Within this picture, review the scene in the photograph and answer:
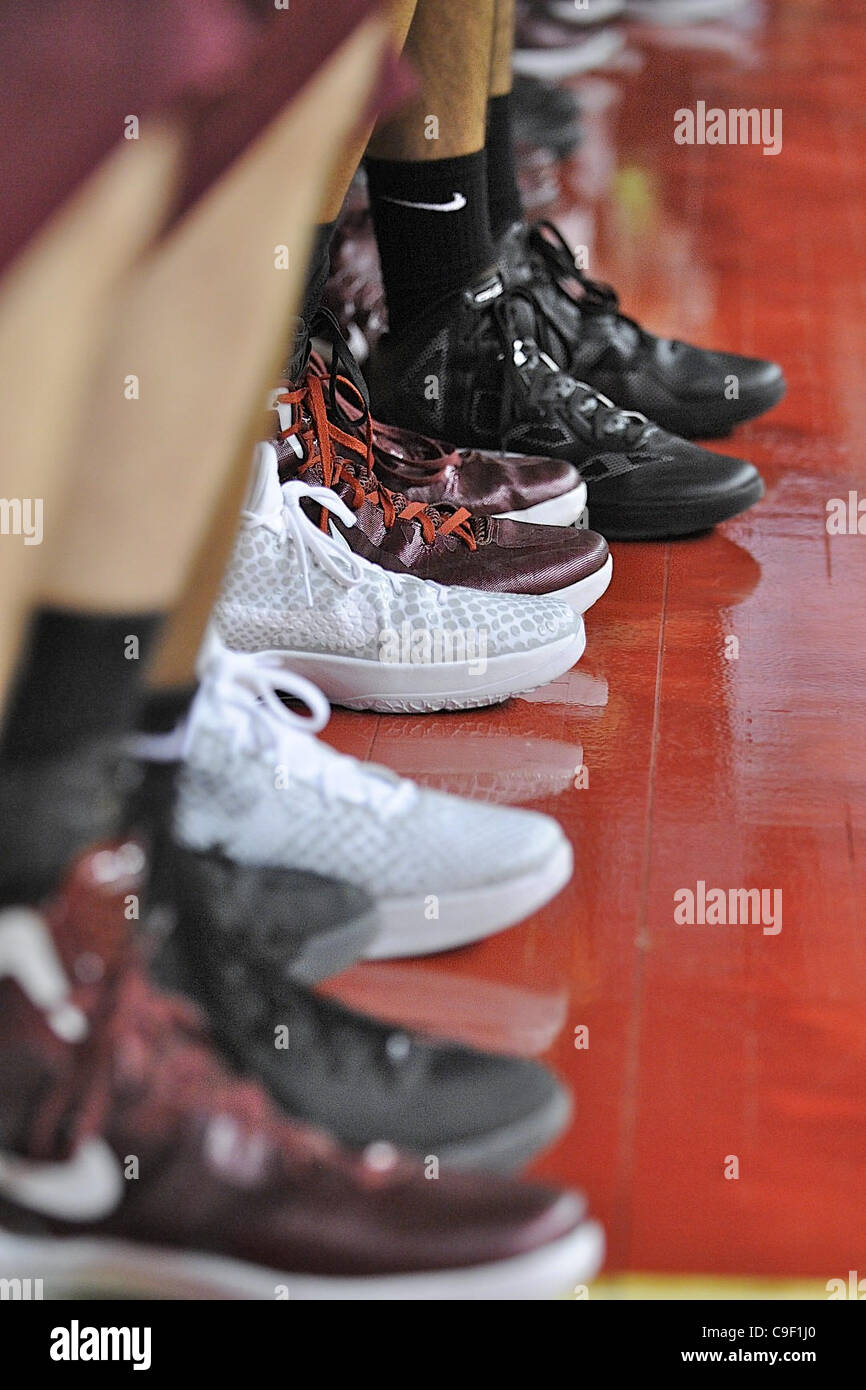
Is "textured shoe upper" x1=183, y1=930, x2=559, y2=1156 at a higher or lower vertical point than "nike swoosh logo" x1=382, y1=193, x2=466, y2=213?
lower

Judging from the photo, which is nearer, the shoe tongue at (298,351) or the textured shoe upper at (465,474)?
the shoe tongue at (298,351)

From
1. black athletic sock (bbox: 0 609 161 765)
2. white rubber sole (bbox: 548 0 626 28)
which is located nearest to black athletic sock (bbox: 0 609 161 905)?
black athletic sock (bbox: 0 609 161 765)

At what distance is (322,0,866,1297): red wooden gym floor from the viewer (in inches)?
31.4

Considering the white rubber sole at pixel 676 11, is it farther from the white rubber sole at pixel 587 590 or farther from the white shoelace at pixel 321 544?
the white shoelace at pixel 321 544

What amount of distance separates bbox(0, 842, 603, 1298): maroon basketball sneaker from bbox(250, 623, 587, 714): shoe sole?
52 cm

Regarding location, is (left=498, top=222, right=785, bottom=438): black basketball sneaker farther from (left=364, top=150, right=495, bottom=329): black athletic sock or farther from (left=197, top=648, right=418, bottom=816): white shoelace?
(left=197, top=648, right=418, bottom=816): white shoelace

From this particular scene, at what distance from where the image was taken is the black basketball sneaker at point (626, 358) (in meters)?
1.57

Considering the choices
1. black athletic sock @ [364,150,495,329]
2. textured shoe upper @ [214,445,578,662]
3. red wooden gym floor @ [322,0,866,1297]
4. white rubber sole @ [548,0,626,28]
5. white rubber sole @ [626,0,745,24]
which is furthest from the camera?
white rubber sole @ [626,0,745,24]

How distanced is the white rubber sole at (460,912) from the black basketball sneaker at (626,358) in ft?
2.50

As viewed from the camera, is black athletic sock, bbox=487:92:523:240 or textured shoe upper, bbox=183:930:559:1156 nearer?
textured shoe upper, bbox=183:930:559:1156

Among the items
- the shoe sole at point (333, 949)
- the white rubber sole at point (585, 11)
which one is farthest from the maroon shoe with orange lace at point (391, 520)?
the white rubber sole at point (585, 11)

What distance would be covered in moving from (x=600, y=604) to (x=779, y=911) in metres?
0.46

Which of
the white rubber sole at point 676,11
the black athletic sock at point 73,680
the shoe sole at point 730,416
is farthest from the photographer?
the white rubber sole at point 676,11

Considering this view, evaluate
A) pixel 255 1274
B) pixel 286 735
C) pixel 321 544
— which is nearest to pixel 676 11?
pixel 321 544
